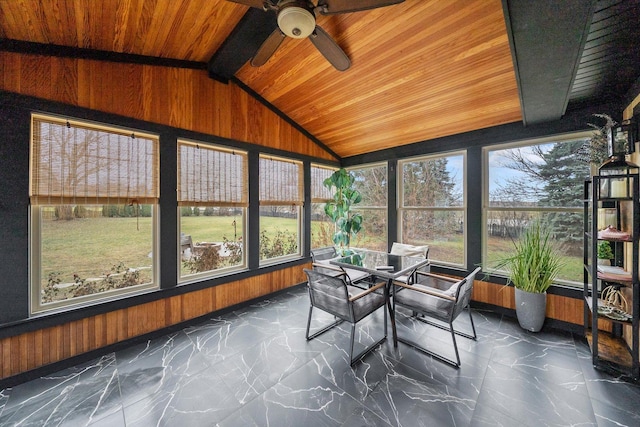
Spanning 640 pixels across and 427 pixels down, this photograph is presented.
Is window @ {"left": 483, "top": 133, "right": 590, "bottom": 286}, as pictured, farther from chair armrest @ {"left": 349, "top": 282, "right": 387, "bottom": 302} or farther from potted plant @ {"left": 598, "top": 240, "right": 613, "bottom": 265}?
chair armrest @ {"left": 349, "top": 282, "right": 387, "bottom": 302}

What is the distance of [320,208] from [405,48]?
9.64ft

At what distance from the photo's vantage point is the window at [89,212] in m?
2.04

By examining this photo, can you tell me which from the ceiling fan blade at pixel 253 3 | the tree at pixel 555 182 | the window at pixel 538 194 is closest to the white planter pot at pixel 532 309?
the window at pixel 538 194

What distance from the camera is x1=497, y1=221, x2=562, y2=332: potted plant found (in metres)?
2.58

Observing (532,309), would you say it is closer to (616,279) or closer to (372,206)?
(616,279)

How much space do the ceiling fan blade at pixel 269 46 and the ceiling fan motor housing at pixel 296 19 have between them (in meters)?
0.19

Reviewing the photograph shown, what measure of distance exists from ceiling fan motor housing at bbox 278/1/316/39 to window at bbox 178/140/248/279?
1898 mm

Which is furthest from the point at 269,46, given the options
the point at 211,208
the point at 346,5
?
the point at 211,208

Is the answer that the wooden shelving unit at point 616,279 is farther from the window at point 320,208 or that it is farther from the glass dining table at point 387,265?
the window at point 320,208

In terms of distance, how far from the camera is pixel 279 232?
396 cm

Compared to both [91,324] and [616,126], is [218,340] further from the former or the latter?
[616,126]

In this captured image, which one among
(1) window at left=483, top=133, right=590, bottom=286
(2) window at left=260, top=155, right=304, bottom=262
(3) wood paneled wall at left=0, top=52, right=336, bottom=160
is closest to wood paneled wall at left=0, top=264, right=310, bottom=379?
(2) window at left=260, top=155, right=304, bottom=262

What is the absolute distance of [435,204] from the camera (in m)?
3.71

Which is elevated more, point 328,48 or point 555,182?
point 328,48
